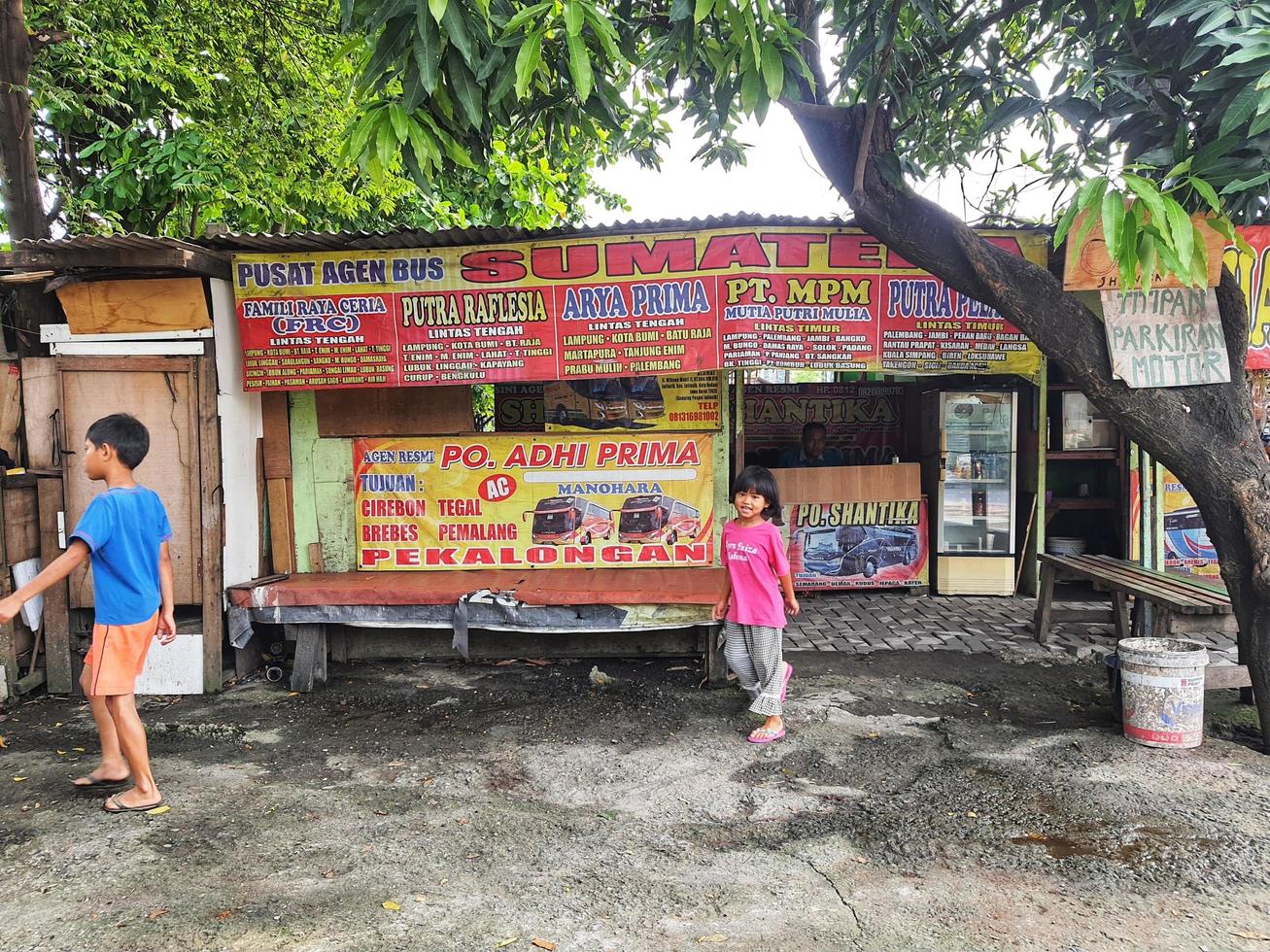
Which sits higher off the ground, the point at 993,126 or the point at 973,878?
the point at 993,126

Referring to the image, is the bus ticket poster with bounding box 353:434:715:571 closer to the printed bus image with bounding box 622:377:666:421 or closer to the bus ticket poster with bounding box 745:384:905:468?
the printed bus image with bounding box 622:377:666:421

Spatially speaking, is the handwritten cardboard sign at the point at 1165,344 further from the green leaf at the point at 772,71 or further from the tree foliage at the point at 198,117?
the tree foliage at the point at 198,117

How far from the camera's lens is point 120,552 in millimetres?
3600

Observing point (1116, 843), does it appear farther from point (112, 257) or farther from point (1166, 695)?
point (112, 257)

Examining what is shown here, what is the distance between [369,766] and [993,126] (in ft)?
14.8

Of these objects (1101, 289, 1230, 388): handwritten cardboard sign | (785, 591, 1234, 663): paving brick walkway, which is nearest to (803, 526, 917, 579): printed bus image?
(785, 591, 1234, 663): paving brick walkway

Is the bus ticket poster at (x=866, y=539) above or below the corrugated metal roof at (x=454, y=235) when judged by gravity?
below

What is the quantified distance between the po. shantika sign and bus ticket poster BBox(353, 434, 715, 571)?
769 millimetres

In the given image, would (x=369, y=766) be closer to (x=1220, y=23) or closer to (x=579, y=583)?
(x=579, y=583)

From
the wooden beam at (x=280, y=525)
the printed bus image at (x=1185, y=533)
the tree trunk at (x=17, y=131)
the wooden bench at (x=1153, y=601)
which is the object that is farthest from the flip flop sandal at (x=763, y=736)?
the tree trunk at (x=17, y=131)

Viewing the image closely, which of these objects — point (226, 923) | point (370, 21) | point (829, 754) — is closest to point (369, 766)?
point (226, 923)

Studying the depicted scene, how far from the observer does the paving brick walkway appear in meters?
6.30

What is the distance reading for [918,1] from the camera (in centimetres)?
364

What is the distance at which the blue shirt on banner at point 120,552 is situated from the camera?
139 inches
